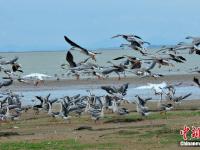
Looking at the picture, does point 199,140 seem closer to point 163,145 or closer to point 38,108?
point 163,145

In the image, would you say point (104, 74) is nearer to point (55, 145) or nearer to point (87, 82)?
point (55, 145)

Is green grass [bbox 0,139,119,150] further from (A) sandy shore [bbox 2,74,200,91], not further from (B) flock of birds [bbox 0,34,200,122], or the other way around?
(A) sandy shore [bbox 2,74,200,91]

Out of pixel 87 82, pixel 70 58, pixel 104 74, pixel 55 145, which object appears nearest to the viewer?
pixel 70 58

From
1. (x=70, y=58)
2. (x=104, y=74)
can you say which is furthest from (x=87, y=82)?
(x=70, y=58)

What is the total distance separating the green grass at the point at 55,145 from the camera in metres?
18.9

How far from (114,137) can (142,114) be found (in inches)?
218

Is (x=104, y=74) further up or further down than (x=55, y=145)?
further up

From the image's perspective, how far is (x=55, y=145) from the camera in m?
19.5

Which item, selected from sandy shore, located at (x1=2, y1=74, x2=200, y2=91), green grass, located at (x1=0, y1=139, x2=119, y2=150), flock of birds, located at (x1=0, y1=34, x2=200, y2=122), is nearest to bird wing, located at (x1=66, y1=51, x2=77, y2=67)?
flock of birds, located at (x1=0, y1=34, x2=200, y2=122)

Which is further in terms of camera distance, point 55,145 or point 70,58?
point 55,145

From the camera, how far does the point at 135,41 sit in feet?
65.0

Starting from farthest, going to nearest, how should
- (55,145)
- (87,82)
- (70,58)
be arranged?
(87,82) → (55,145) → (70,58)

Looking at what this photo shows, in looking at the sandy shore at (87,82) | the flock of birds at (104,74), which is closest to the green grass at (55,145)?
the flock of birds at (104,74)

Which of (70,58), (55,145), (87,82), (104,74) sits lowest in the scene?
(55,145)
